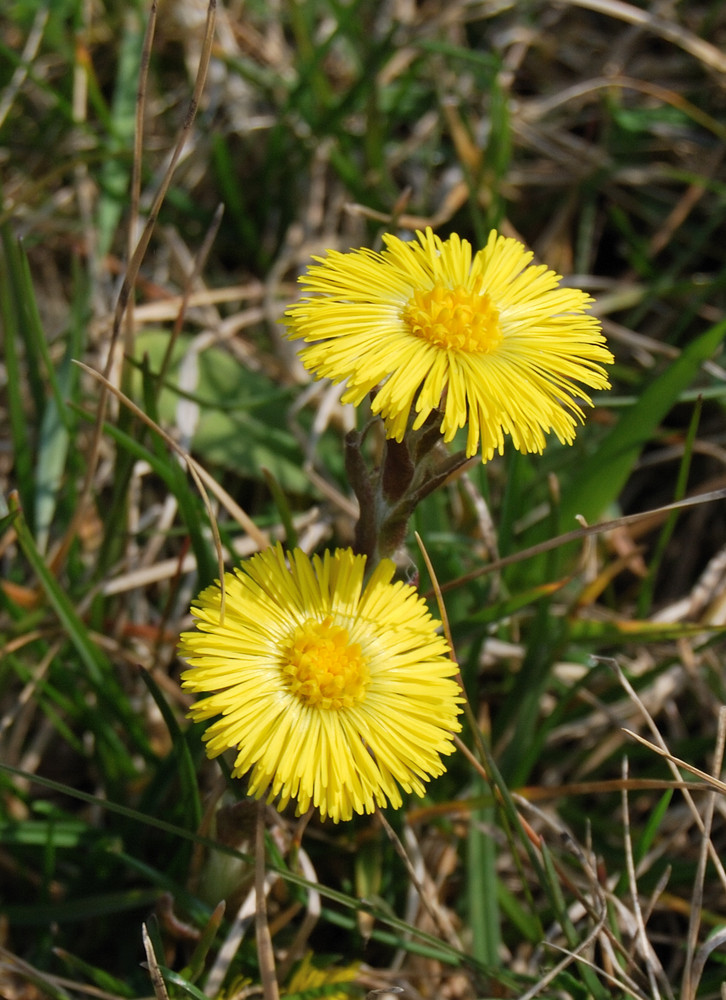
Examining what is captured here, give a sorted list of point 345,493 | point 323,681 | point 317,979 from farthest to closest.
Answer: point 345,493
point 317,979
point 323,681

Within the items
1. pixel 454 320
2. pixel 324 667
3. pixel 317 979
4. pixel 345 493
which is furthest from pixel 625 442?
pixel 317 979

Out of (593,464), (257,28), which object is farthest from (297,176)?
(593,464)

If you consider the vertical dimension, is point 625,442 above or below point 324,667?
above

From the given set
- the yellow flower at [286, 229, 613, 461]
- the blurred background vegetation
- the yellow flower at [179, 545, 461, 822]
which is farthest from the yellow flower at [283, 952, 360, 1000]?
the yellow flower at [286, 229, 613, 461]

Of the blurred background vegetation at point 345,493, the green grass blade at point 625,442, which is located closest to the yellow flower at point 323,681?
the blurred background vegetation at point 345,493

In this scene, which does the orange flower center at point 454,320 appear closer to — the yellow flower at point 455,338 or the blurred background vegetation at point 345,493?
the yellow flower at point 455,338

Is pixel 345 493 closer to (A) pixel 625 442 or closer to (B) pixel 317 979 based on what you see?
(A) pixel 625 442
